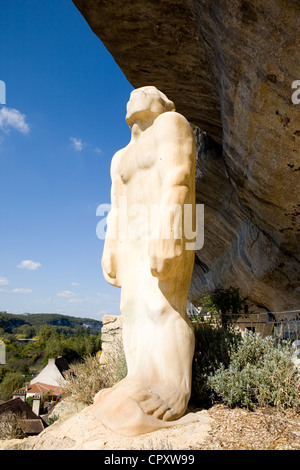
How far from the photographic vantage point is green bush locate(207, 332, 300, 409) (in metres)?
3.34

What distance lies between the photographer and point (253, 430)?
2748mm

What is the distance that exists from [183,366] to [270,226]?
16.3 ft

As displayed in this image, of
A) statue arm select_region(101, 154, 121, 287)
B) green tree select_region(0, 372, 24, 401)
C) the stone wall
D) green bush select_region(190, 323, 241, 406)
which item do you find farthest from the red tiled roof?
statue arm select_region(101, 154, 121, 287)

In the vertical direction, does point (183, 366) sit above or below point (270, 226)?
below

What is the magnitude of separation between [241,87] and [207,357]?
3752 millimetres

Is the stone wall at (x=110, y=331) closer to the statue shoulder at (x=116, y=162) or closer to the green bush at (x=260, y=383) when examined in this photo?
the green bush at (x=260, y=383)

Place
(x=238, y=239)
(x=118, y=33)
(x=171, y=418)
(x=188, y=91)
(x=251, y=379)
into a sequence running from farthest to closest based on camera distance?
(x=238, y=239) < (x=188, y=91) < (x=118, y=33) < (x=251, y=379) < (x=171, y=418)

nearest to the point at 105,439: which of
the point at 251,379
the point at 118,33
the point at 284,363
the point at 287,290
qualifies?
the point at 251,379

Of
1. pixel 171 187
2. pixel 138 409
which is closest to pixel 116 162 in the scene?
pixel 171 187

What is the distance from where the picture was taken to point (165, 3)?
5.66 m

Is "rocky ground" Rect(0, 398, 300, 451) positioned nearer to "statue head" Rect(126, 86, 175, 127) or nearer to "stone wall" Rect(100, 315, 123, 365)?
"statue head" Rect(126, 86, 175, 127)

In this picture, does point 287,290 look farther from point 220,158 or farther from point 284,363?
point 284,363

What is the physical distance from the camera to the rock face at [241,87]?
4.27 m
